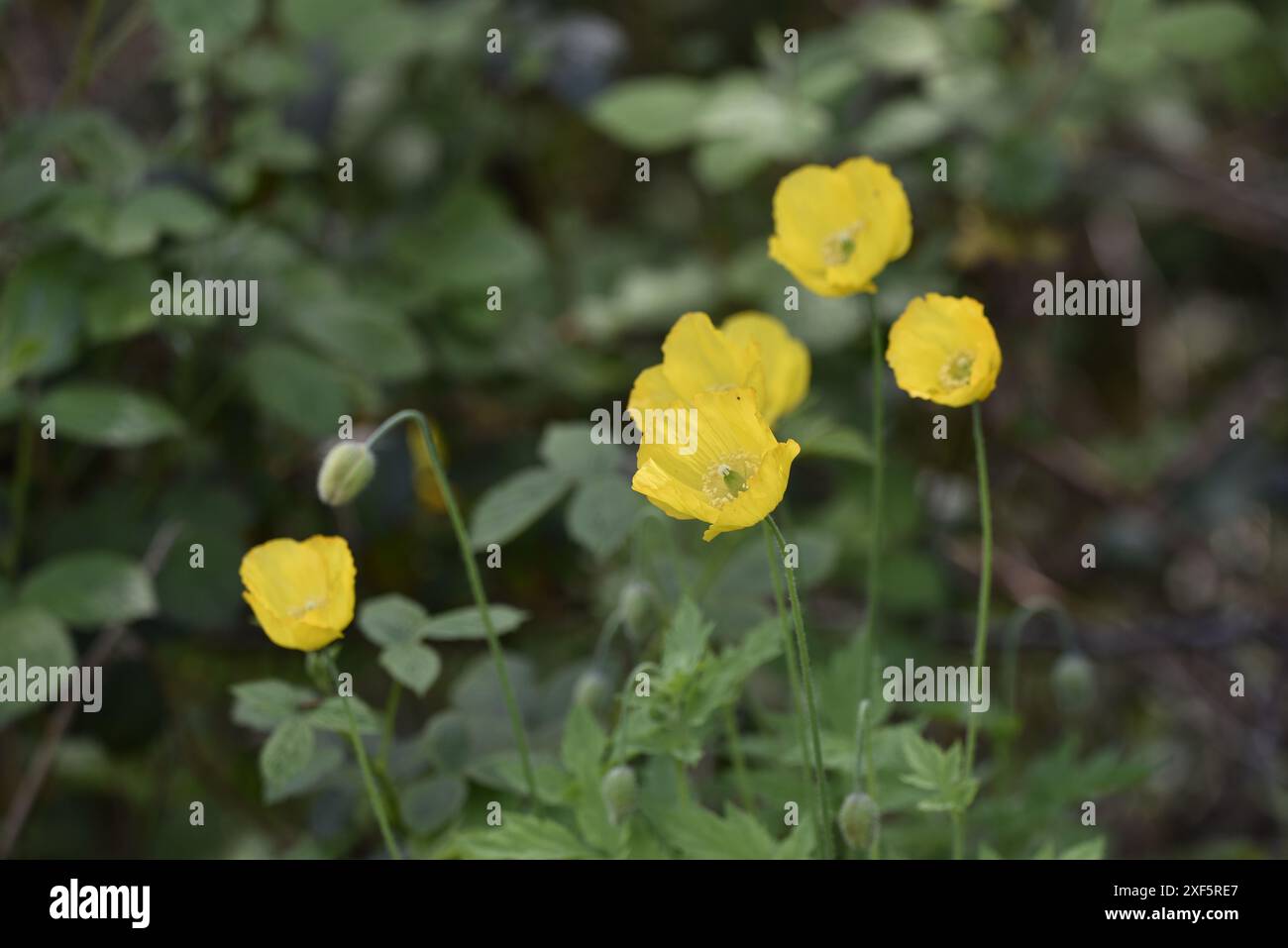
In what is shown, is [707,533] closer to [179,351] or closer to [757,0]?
[179,351]

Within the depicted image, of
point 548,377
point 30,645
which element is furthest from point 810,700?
point 548,377

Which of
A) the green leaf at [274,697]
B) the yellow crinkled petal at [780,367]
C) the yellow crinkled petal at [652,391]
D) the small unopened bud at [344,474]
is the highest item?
the yellow crinkled petal at [780,367]

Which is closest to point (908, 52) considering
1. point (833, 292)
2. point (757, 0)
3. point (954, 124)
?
point (954, 124)

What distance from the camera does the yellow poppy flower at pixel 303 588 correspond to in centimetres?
92

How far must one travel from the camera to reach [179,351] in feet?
5.27

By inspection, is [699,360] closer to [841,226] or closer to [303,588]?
[841,226]

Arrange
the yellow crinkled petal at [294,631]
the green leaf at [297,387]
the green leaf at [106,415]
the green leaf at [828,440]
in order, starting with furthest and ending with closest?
A: the green leaf at [297,387] < the green leaf at [106,415] < the green leaf at [828,440] < the yellow crinkled petal at [294,631]

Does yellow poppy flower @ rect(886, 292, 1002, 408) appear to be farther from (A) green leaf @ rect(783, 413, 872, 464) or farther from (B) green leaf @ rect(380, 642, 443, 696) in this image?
(B) green leaf @ rect(380, 642, 443, 696)

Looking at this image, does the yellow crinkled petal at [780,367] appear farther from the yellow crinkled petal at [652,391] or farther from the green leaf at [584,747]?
the green leaf at [584,747]

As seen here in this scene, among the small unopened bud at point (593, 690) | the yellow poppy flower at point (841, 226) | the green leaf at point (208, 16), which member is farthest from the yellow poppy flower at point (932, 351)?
the green leaf at point (208, 16)

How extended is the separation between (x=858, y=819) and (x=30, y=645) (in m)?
0.84

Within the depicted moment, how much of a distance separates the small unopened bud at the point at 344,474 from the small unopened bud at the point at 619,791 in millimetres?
330

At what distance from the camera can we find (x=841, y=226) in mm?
1056
